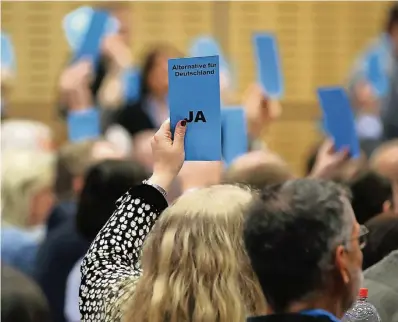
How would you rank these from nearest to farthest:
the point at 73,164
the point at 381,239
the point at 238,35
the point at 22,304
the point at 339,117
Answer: the point at 22,304
the point at 381,239
the point at 339,117
the point at 73,164
the point at 238,35

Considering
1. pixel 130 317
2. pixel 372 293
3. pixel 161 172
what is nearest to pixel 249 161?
pixel 372 293

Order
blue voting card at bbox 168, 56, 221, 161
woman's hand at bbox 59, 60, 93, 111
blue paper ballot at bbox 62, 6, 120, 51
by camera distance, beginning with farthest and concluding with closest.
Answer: woman's hand at bbox 59, 60, 93, 111 → blue paper ballot at bbox 62, 6, 120, 51 → blue voting card at bbox 168, 56, 221, 161

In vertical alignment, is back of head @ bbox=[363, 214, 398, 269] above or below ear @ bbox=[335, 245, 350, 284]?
below

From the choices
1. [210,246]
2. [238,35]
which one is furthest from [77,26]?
[210,246]

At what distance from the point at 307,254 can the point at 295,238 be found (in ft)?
0.13

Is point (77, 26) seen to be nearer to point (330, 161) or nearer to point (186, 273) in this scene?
point (330, 161)

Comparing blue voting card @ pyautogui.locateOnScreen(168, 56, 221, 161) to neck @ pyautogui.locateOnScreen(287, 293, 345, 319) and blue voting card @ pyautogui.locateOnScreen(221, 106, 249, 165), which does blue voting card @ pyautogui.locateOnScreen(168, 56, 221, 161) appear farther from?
blue voting card @ pyautogui.locateOnScreen(221, 106, 249, 165)

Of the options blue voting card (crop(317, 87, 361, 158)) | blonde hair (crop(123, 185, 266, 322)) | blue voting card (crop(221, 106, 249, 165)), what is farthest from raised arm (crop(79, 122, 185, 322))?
blue voting card (crop(221, 106, 249, 165))

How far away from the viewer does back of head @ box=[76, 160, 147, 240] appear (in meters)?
3.80

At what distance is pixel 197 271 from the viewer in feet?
7.56

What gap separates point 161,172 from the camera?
263 cm

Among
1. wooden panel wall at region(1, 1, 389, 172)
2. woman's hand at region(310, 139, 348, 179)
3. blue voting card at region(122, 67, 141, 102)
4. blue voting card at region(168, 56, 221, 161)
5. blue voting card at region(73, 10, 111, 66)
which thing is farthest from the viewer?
wooden panel wall at region(1, 1, 389, 172)

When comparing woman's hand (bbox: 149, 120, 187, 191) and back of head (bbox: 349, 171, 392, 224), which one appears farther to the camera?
back of head (bbox: 349, 171, 392, 224)

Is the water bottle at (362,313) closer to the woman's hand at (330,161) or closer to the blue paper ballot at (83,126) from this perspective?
the woman's hand at (330,161)
